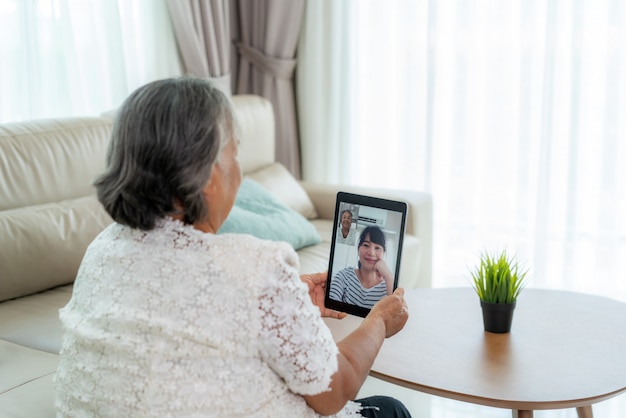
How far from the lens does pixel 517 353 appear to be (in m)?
1.69

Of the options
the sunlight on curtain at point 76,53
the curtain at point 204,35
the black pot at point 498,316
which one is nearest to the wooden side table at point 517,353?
the black pot at point 498,316

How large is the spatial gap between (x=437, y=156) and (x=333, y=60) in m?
0.70

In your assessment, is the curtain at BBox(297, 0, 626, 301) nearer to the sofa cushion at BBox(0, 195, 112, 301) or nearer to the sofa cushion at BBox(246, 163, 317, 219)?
the sofa cushion at BBox(246, 163, 317, 219)

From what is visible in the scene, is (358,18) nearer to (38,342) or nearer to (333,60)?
(333,60)

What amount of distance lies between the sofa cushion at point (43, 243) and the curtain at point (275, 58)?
1598 mm

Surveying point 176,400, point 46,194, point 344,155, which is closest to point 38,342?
point 46,194

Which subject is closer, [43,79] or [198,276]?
[198,276]

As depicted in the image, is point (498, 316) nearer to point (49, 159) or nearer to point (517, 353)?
point (517, 353)


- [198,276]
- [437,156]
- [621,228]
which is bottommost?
[621,228]

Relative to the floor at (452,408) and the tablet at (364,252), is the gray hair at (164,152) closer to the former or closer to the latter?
the tablet at (364,252)

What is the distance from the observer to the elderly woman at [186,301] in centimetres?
110

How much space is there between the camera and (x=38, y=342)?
2.02 metres

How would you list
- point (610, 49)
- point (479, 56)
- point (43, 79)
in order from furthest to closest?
1. point (479, 56)
2. point (610, 49)
3. point (43, 79)

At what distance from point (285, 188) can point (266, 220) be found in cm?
46
